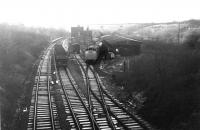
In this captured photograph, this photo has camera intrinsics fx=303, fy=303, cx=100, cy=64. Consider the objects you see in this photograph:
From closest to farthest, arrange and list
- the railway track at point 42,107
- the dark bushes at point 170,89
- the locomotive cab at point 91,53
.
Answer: the dark bushes at point 170,89, the railway track at point 42,107, the locomotive cab at point 91,53

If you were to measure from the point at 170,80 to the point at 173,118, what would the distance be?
3.98m

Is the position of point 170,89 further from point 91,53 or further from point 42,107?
point 91,53

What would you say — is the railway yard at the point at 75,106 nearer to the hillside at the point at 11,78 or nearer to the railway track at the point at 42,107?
the railway track at the point at 42,107

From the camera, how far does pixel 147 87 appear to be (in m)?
23.3

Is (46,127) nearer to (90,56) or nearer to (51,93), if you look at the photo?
(51,93)

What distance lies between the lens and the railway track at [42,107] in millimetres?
18413

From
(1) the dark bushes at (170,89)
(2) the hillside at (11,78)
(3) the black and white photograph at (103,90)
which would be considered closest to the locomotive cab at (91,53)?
(3) the black and white photograph at (103,90)

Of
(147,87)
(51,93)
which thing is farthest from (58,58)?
(147,87)

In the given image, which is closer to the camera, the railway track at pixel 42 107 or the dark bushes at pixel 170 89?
the dark bushes at pixel 170 89

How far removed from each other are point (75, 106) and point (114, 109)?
2.86 meters

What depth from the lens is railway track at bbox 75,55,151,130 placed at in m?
18.5

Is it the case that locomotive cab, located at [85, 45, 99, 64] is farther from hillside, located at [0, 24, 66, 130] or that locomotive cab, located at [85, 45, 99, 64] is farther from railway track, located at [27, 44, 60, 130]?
hillside, located at [0, 24, 66, 130]

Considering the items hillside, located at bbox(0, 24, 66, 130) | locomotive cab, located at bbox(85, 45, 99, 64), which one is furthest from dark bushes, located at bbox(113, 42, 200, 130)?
locomotive cab, located at bbox(85, 45, 99, 64)

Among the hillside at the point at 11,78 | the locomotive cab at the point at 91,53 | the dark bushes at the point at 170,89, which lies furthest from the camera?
the locomotive cab at the point at 91,53
